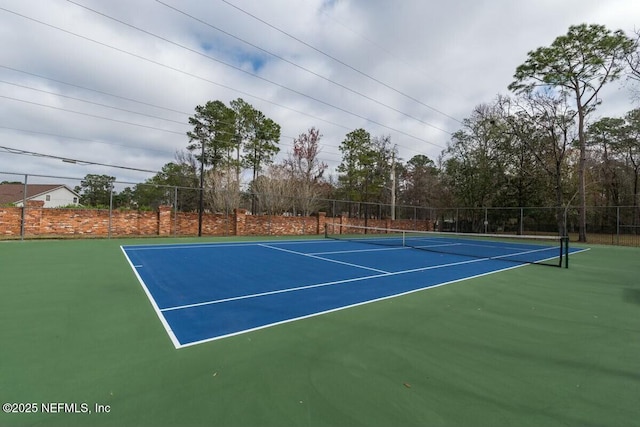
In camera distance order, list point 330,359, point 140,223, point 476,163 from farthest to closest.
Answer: point 476,163 → point 140,223 → point 330,359

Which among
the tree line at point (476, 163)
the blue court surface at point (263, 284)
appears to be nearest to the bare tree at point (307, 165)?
the tree line at point (476, 163)

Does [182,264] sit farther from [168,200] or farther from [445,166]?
[445,166]

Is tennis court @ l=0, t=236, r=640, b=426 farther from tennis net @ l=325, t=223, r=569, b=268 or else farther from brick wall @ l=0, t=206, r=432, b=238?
brick wall @ l=0, t=206, r=432, b=238

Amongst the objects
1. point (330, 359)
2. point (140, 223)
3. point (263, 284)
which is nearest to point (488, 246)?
point (263, 284)

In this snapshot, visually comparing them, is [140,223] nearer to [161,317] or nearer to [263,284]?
[263,284]

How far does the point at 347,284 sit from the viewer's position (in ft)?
21.2

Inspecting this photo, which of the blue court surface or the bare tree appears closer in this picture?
the blue court surface

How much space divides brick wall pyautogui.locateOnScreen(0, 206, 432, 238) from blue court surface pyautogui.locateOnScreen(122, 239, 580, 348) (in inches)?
310

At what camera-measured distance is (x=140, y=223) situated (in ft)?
57.5

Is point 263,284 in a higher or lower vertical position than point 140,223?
lower

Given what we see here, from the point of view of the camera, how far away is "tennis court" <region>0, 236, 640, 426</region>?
86.4 inches

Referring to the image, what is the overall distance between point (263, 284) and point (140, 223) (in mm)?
14740

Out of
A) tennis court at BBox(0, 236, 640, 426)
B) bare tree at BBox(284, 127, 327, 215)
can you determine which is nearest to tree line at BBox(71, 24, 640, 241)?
bare tree at BBox(284, 127, 327, 215)

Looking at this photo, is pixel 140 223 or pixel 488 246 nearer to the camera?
pixel 488 246
